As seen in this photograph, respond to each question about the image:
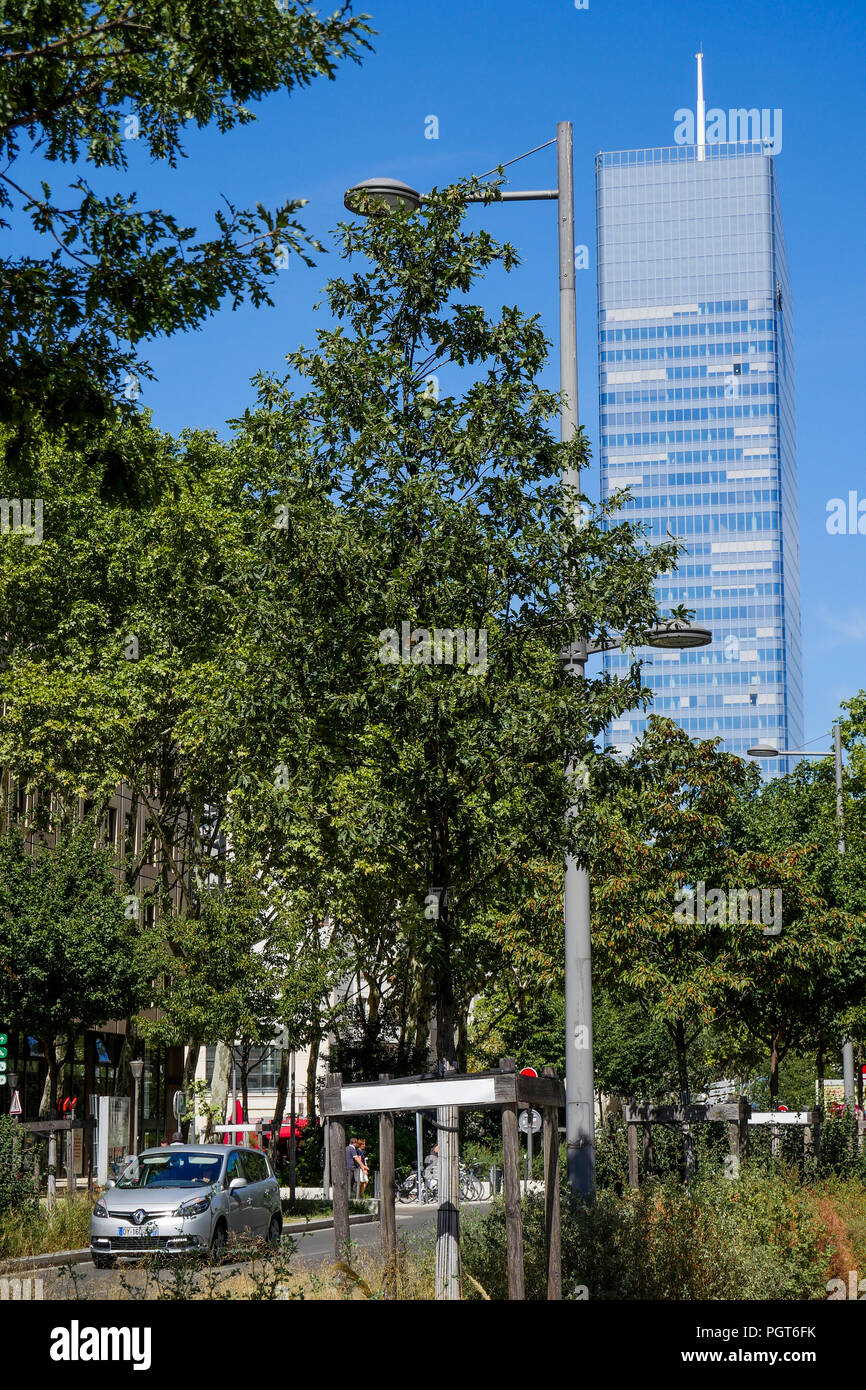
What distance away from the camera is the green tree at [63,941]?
31.6 m

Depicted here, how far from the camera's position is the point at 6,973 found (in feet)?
104

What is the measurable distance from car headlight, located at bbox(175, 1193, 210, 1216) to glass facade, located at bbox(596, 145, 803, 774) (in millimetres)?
157968

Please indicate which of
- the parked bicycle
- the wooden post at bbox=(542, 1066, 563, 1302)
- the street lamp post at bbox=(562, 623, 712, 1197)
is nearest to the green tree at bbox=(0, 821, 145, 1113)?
the parked bicycle

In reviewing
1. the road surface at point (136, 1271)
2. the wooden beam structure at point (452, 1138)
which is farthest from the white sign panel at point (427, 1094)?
the road surface at point (136, 1271)

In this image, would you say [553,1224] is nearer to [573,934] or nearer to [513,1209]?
[513,1209]


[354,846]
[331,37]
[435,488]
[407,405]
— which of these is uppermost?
[331,37]

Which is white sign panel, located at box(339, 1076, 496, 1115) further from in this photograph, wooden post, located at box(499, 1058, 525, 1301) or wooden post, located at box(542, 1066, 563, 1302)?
wooden post, located at box(542, 1066, 563, 1302)

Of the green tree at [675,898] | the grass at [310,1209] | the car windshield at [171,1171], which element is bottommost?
the grass at [310,1209]

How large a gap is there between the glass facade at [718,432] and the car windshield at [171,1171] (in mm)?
156567

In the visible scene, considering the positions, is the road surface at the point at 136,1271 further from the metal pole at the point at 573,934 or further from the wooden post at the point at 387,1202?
the metal pole at the point at 573,934

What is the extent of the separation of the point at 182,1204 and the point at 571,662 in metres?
10.7
